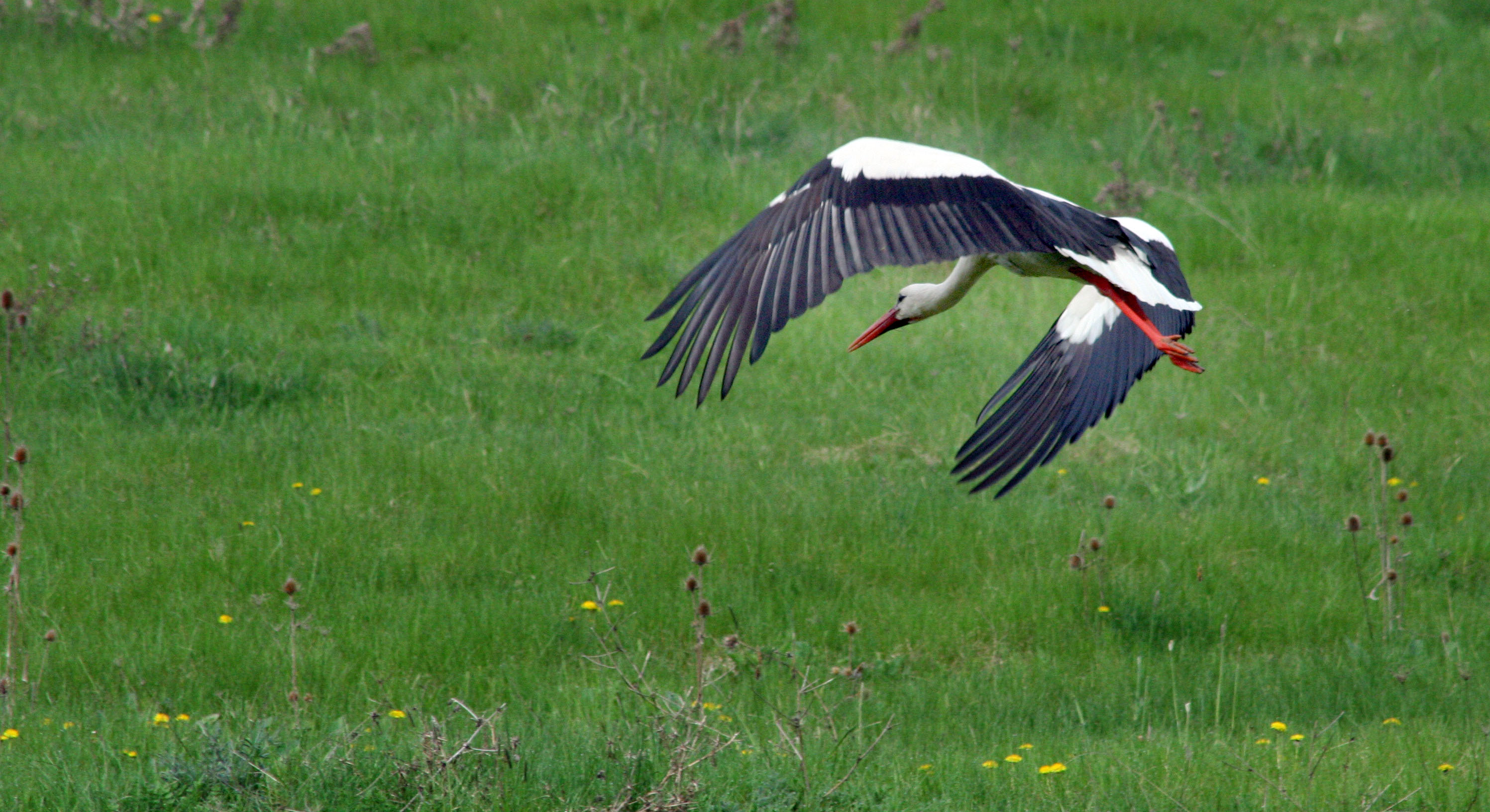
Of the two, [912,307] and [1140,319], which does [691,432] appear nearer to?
[912,307]

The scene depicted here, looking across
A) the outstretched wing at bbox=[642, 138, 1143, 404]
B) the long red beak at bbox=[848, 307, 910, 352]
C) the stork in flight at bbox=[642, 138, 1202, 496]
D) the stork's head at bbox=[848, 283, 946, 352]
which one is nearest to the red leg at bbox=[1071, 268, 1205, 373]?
the stork in flight at bbox=[642, 138, 1202, 496]

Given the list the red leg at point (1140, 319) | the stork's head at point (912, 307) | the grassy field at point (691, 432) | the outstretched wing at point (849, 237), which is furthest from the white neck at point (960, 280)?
the grassy field at point (691, 432)

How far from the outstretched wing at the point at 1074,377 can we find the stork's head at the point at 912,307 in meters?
0.38

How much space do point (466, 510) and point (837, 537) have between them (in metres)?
1.36

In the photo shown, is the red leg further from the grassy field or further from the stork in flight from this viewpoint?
the grassy field

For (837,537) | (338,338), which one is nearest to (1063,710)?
(837,537)

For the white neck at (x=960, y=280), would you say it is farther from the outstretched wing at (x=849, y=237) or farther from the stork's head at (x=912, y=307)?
the outstretched wing at (x=849, y=237)

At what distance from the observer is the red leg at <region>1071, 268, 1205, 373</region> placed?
451 cm

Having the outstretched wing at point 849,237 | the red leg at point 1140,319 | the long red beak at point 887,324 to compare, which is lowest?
the long red beak at point 887,324

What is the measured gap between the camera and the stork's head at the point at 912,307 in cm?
518

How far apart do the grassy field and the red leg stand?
0.88 m

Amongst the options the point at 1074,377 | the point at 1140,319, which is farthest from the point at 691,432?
the point at 1140,319

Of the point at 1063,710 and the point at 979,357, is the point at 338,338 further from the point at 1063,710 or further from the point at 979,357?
the point at 1063,710

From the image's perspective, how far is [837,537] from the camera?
5453 millimetres
